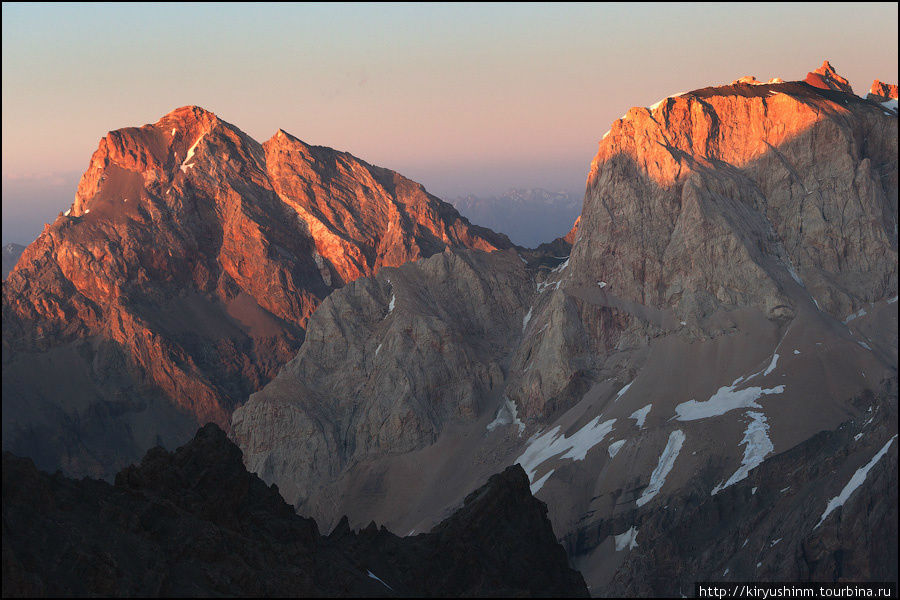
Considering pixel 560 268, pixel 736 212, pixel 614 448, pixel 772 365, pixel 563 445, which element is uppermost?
pixel 736 212

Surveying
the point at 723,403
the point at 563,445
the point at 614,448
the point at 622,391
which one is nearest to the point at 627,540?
the point at 614,448

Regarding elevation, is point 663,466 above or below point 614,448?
below

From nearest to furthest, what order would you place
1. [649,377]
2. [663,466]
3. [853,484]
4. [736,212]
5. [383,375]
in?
[853,484], [663,466], [649,377], [736,212], [383,375]

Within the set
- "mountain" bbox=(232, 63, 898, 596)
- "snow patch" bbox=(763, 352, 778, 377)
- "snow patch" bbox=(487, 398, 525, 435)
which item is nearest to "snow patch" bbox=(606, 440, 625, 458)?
"mountain" bbox=(232, 63, 898, 596)

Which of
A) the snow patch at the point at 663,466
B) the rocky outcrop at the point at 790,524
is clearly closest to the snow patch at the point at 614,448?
the snow patch at the point at 663,466

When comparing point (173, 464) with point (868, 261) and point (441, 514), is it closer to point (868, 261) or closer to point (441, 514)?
point (441, 514)

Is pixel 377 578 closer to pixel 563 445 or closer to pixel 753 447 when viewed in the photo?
pixel 753 447

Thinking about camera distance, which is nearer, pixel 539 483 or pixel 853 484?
pixel 853 484
